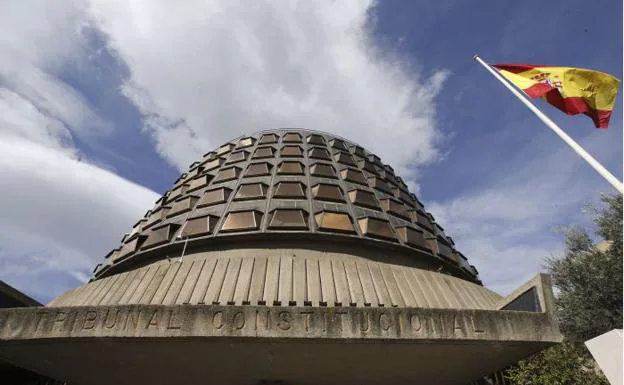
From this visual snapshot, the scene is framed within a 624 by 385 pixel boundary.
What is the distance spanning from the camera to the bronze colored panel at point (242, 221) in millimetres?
13664

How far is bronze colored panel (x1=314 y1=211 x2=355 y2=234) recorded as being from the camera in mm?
13797

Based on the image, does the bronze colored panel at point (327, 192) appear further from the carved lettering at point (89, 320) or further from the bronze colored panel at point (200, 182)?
the carved lettering at point (89, 320)

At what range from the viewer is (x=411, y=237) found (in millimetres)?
15211

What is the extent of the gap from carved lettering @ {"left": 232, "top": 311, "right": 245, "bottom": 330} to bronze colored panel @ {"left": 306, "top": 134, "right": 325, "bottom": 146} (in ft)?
46.6

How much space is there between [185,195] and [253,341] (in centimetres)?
1098

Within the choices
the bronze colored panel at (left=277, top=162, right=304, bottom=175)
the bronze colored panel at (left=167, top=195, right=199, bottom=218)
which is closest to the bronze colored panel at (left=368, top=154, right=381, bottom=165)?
the bronze colored panel at (left=277, top=162, right=304, bottom=175)

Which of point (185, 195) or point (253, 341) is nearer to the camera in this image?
point (253, 341)

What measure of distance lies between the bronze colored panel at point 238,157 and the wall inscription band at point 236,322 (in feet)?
38.8

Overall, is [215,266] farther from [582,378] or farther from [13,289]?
[582,378]

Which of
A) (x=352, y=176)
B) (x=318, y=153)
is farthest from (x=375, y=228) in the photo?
(x=318, y=153)

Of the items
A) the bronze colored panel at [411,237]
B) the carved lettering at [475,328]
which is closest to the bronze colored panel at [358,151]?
the bronze colored panel at [411,237]

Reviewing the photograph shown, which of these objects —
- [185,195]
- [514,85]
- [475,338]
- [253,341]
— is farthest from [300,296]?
[185,195]

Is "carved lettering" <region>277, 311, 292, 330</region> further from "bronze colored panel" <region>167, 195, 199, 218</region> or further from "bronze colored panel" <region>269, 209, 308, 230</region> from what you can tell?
"bronze colored panel" <region>167, 195, 199, 218</region>

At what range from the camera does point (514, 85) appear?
1013 cm
